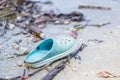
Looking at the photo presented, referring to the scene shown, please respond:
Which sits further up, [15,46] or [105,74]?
[105,74]

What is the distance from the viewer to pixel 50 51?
306cm

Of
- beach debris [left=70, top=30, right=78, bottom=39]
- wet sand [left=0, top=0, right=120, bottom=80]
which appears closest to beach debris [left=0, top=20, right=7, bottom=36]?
wet sand [left=0, top=0, right=120, bottom=80]

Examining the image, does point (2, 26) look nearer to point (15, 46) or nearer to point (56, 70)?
point (15, 46)

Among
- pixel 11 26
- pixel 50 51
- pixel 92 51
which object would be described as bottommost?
pixel 11 26

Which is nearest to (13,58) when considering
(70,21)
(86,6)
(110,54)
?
(110,54)

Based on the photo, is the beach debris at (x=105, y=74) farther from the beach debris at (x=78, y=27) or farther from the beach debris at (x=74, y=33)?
the beach debris at (x=78, y=27)

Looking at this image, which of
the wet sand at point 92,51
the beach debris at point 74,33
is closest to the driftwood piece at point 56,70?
the wet sand at point 92,51

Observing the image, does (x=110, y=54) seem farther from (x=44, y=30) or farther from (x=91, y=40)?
(x=44, y=30)

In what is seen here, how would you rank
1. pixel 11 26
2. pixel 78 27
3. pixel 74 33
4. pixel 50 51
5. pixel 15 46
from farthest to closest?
pixel 11 26 < pixel 78 27 < pixel 74 33 < pixel 15 46 < pixel 50 51

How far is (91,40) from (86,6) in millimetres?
1501

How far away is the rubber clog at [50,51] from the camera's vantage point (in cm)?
304

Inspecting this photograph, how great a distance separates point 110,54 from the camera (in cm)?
330

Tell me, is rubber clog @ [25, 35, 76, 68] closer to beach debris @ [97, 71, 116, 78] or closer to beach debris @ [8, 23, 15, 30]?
beach debris @ [97, 71, 116, 78]

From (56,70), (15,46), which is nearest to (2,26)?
(15,46)
